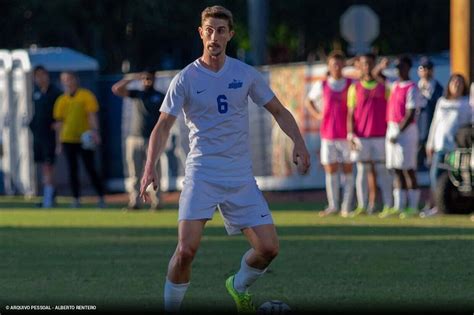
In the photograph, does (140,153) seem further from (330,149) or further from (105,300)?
(105,300)

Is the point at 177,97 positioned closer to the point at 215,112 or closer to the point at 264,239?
the point at 215,112

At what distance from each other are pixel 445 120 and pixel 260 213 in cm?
984

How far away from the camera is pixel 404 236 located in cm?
1759

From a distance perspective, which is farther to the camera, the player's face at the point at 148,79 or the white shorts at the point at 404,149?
the player's face at the point at 148,79

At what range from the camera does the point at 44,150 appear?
84.7 feet

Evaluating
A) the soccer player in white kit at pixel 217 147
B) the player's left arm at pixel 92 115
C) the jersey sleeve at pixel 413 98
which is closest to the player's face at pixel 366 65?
the jersey sleeve at pixel 413 98

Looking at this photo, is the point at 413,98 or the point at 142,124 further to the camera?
the point at 142,124

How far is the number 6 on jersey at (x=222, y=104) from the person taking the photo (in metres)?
10.7

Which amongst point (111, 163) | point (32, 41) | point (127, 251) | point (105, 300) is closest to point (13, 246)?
→ point (127, 251)

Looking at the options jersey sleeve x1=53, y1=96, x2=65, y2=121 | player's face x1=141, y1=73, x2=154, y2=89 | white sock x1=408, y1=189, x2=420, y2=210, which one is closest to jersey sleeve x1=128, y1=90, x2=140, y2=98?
player's face x1=141, y1=73, x2=154, y2=89

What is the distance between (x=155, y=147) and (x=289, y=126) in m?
→ 0.96

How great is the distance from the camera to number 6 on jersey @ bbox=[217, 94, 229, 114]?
422 inches

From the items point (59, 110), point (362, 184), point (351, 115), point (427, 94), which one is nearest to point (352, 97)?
point (351, 115)

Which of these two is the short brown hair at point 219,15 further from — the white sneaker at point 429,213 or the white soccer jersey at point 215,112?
the white sneaker at point 429,213
